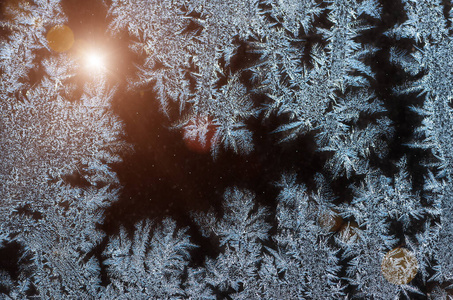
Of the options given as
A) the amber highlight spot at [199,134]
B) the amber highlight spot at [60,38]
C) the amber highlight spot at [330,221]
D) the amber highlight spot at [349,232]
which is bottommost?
the amber highlight spot at [349,232]

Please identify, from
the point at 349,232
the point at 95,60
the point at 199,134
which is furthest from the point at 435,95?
the point at 95,60

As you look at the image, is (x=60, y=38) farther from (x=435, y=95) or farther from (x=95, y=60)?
(x=435, y=95)

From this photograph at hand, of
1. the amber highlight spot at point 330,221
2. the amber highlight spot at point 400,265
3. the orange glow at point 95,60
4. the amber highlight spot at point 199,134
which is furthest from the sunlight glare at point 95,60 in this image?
the amber highlight spot at point 400,265

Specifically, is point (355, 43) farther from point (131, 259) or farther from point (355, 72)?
point (131, 259)

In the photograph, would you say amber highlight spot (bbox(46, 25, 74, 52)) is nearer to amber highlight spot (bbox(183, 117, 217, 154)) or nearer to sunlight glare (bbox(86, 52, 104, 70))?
sunlight glare (bbox(86, 52, 104, 70))

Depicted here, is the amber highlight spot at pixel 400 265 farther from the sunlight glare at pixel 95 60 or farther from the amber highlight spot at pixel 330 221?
the sunlight glare at pixel 95 60

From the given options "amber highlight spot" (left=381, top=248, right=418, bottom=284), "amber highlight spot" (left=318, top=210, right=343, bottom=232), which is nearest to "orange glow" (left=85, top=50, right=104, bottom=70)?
"amber highlight spot" (left=318, top=210, right=343, bottom=232)

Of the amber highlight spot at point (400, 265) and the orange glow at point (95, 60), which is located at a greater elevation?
the orange glow at point (95, 60)
